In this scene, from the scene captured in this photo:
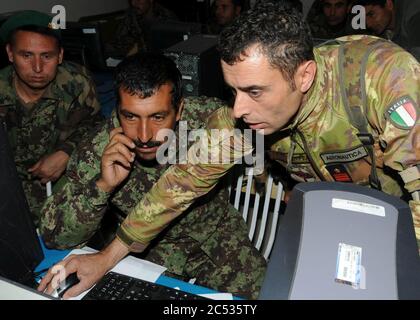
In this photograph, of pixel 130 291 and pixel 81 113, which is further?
pixel 81 113

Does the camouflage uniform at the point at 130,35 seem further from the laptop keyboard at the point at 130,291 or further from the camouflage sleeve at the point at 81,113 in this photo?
the laptop keyboard at the point at 130,291

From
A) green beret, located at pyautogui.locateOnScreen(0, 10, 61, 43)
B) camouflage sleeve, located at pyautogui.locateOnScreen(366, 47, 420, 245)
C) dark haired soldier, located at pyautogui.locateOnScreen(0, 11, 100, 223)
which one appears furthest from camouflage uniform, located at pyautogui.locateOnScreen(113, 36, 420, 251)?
green beret, located at pyautogui.locateOnScreen(0, 10, 61, 43)

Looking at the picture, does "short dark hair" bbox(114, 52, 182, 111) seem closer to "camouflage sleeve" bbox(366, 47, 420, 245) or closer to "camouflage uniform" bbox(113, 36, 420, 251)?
"camouflage uniform" bbox(113, 36, 420, 251)

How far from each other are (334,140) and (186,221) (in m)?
0.57

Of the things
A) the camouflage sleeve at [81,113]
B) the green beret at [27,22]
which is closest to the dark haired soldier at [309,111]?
the camouflage sleeve at [81,113]

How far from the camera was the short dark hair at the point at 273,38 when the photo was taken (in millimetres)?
949

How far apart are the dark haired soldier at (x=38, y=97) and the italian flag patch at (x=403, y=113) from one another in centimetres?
145

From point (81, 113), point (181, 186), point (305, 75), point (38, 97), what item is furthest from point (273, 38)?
point (38, 97)

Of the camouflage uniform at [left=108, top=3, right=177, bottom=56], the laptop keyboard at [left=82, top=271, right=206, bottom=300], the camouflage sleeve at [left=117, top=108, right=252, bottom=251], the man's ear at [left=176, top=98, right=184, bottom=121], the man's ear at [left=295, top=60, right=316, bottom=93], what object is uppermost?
the man's ear at [left=295, top=60, right=316, bottom=93]

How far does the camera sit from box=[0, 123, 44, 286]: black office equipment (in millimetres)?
883

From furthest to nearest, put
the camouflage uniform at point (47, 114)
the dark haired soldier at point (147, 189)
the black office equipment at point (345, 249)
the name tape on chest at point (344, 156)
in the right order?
the camouflage uniform at point (47, 114), the dark haired soldier at point (147, 189), the name tape on chest at point (344, 156), the black office equipment at point (345, 249)

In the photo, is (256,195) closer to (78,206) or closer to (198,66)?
(198,66)

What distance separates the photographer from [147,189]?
4.75 feet

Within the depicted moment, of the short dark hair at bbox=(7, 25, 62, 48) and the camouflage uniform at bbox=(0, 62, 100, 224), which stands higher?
the short dark hair at bbox=(7, 25, 62, 48)
